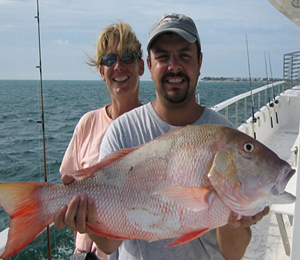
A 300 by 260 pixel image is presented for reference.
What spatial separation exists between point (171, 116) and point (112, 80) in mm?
944

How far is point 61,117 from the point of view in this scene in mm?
21484

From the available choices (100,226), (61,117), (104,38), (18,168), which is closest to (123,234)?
(100,226)

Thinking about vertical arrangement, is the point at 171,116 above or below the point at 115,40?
below

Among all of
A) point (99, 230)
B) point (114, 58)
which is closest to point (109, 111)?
point (114, 58)

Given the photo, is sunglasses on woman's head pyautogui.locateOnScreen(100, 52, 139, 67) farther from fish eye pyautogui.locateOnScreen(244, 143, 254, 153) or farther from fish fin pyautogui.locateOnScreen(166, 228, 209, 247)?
fish fin pyautogui.locateOnScreen(166, 228, 209, 247)

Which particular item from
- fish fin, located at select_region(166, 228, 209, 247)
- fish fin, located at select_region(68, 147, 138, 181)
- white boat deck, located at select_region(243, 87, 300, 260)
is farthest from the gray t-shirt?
white boat deck, located at select_region(243, 87, 300, 260)

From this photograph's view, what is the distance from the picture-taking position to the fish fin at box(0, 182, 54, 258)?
5.20ft

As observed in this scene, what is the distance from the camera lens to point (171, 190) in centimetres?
157

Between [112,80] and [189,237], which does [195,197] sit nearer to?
Result: [189,237]

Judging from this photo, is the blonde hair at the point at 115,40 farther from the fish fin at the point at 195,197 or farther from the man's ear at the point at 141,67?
the fish fin at the point at 195,197

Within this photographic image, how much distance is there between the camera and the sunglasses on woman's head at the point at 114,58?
277 cm

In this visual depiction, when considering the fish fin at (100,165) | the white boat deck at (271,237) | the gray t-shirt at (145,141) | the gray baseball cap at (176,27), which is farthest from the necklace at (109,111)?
the white boat deck at (271,237)

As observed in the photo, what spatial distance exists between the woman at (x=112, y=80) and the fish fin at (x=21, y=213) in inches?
40.9

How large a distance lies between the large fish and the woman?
1.02 metres
